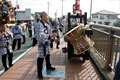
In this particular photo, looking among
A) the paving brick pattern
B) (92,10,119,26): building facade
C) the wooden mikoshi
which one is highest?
(92,10,119,26): building facade

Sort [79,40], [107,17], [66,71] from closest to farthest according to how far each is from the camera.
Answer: [79,40], [66,71], [107,17]

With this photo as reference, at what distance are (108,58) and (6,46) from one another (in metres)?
2.84

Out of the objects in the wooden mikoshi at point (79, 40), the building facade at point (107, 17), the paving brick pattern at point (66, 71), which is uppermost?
the building facade at point (107, 17)

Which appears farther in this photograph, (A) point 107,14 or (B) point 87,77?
(A) point 107,14

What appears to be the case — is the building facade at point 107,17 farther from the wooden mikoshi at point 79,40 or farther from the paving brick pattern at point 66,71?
the wooden mikoshi at point 79,40

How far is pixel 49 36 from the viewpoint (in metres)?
3.12

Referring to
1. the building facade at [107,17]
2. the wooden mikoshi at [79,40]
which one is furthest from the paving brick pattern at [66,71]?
the building facade at [107,17]

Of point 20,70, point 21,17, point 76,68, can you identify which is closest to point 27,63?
point 20,70

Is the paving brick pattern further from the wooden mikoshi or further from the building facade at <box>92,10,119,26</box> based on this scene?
the building facade at <box>92,10,119,26</box>

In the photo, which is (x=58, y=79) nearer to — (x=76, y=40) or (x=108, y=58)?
(x=76, y=40)

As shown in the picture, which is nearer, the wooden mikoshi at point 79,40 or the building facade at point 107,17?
the wooden mikoshi at point 79,40

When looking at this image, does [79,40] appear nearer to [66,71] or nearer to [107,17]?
[66,71]

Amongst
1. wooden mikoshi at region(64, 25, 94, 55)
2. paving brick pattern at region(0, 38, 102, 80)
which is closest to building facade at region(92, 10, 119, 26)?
paving brick pattern at region(0, 38, 102, 80)

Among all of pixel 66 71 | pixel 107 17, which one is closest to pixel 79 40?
pixel 66 71
